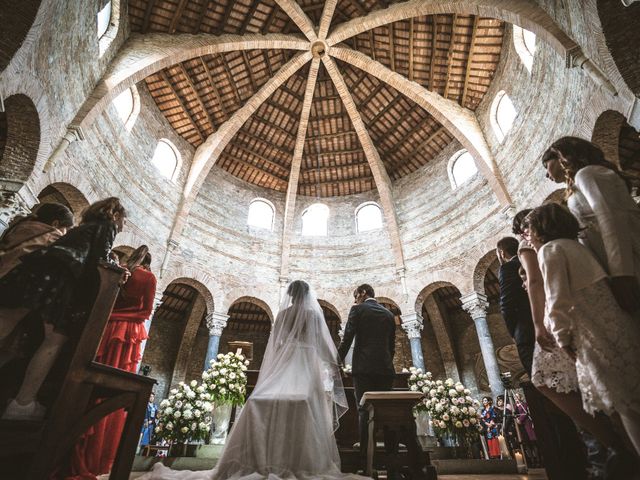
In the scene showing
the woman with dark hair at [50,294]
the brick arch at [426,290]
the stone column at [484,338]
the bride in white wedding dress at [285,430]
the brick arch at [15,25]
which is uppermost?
the brick arch at [15,25]

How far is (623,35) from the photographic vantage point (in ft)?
18.5

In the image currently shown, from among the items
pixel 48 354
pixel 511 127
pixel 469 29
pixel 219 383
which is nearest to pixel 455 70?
pixel 469 29

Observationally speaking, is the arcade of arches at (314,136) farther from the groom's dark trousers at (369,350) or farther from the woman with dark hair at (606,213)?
the groom's dark trousers at (369,350)

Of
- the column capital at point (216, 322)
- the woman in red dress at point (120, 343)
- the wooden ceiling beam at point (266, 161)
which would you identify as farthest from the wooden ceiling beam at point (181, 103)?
the woman in red dress at point (120, 343)

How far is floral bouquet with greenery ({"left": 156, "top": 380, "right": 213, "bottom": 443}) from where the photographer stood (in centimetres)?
623

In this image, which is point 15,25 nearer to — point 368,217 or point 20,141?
point 20,141

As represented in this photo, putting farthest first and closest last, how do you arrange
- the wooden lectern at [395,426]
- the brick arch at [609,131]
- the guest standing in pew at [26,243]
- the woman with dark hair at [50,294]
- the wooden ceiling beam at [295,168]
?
1. the wooden ceiling beam at [295,168]
2. the brick arch at [609,131]
3. the wooden lectern at [395,426]
4. the guest standing in pew at [26,243]
5. the woman with dark hair at [50,294]

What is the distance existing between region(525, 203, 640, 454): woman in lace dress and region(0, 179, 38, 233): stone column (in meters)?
7.83

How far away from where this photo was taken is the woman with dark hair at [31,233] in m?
2.71

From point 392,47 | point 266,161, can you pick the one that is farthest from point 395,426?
point 266,161

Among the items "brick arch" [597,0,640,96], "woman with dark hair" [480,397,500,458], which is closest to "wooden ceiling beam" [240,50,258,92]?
"brick arch" [597,0,640,96]

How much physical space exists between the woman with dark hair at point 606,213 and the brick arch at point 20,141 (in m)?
8.48

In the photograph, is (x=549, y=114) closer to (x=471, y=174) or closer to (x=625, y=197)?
(x=471, y=174)

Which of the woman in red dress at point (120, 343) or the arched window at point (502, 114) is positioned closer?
the woman in red dress at point (120, 343)
